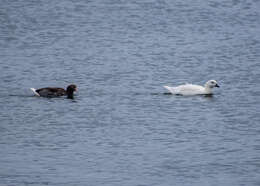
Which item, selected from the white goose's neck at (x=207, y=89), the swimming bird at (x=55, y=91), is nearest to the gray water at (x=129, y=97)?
the swimming bird at (x=55, y=91)

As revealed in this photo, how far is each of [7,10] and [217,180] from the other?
27.4 meters

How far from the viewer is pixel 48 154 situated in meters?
18.0

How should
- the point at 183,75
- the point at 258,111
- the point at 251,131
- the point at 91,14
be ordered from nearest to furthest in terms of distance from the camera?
the point at 251,131
the point at 258,111
the point at 183,75
the point at 91,14

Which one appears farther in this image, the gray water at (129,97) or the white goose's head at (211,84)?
the white goose's head at (211,84)

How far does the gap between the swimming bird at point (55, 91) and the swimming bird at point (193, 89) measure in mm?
2751

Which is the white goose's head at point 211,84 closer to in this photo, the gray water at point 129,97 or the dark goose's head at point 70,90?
the gray water at point 129,97

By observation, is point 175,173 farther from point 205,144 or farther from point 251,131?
point 251,131

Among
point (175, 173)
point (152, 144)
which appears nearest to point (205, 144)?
point (152, 144)

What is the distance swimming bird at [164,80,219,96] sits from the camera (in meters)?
24.9

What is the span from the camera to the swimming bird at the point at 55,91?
24.2m

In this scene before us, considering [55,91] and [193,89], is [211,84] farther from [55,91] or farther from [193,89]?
[55,91]

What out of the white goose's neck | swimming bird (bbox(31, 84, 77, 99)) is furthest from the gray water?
the white goose's neck

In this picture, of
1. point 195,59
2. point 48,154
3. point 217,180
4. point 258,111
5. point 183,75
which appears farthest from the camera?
point 195,59

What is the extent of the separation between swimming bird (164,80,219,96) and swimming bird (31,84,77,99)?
9.02ft
